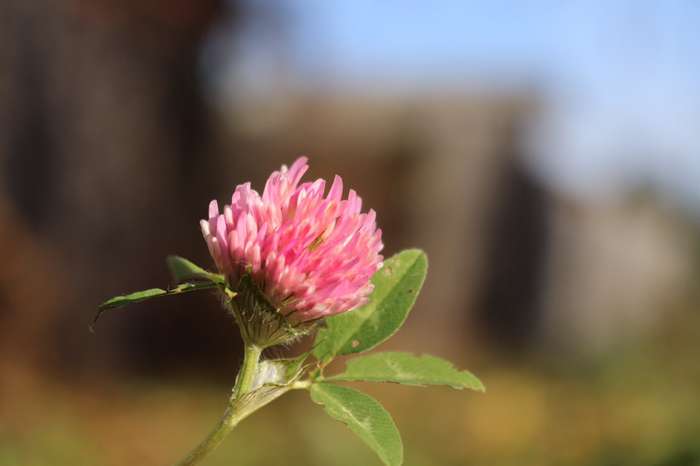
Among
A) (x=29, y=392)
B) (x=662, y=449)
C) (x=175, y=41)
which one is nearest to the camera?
(x=662, y=449)

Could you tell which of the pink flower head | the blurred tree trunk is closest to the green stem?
the pink flower head

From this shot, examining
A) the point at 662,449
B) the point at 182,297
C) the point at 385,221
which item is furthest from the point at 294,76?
the point at 662,449

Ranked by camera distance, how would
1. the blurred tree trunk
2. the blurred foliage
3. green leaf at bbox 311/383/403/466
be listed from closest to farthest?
green leaf at bbox 311/383/403/466
the blurred foliage
the blurred tree trunk

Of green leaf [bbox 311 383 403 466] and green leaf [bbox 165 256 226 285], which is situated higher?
green leaf [bbox 165 256 226 285]

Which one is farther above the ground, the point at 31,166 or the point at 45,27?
the point at 45,27

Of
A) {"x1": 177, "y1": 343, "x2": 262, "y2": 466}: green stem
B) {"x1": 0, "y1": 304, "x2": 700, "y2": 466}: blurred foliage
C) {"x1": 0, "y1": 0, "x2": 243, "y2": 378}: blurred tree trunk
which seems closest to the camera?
{"x1": 177, "y1": 343, "x2": 262, "y2": 466}: green stem

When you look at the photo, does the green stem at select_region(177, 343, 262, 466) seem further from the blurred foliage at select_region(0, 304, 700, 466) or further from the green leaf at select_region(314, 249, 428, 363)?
the blurred foliage at select_region(0, 304, 700, 466)

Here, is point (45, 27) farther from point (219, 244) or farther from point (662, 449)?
point (219, 244)
